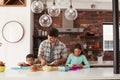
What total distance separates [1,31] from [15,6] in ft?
2.28

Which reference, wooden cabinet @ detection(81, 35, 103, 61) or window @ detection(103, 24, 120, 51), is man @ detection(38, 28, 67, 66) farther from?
window @ detection(103, 24, 120, 51)

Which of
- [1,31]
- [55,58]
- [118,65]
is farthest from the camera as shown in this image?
[1,31]

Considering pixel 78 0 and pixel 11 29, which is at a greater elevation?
pixel 78 0

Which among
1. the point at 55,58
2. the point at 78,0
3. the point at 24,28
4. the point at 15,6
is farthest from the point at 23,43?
the point at 78,0

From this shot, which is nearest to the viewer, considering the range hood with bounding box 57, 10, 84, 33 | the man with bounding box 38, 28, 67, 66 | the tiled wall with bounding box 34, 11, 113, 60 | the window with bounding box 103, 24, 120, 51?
the man with bounding box 38, 28, 67, 66

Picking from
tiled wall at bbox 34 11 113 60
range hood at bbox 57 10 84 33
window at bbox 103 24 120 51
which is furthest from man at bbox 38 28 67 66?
window at bbox 103 24 120 51

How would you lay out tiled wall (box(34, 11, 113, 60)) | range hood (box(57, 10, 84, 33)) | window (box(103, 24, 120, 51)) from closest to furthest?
range hood (box(57, 10, 84, 33)) < tiled wall (box(34, 11, 113, 60)) < window (box(103, 24, 120, 51))

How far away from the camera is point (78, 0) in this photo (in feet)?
20.0

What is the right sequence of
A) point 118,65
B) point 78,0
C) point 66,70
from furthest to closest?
point 78,0 < point 66,70 < point 118,65

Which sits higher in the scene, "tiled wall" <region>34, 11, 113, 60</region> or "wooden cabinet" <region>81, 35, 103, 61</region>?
"tiled wall" <region>34, 11, 113, 60</region>

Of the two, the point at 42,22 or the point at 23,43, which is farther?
the point at 23,43

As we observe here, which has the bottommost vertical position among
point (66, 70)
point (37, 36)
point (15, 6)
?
point (66, 70)

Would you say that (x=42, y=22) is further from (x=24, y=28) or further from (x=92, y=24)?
(x=92, y=24)

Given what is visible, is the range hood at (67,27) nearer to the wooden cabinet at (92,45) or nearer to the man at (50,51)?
the wooden cabinet at (92,45)
